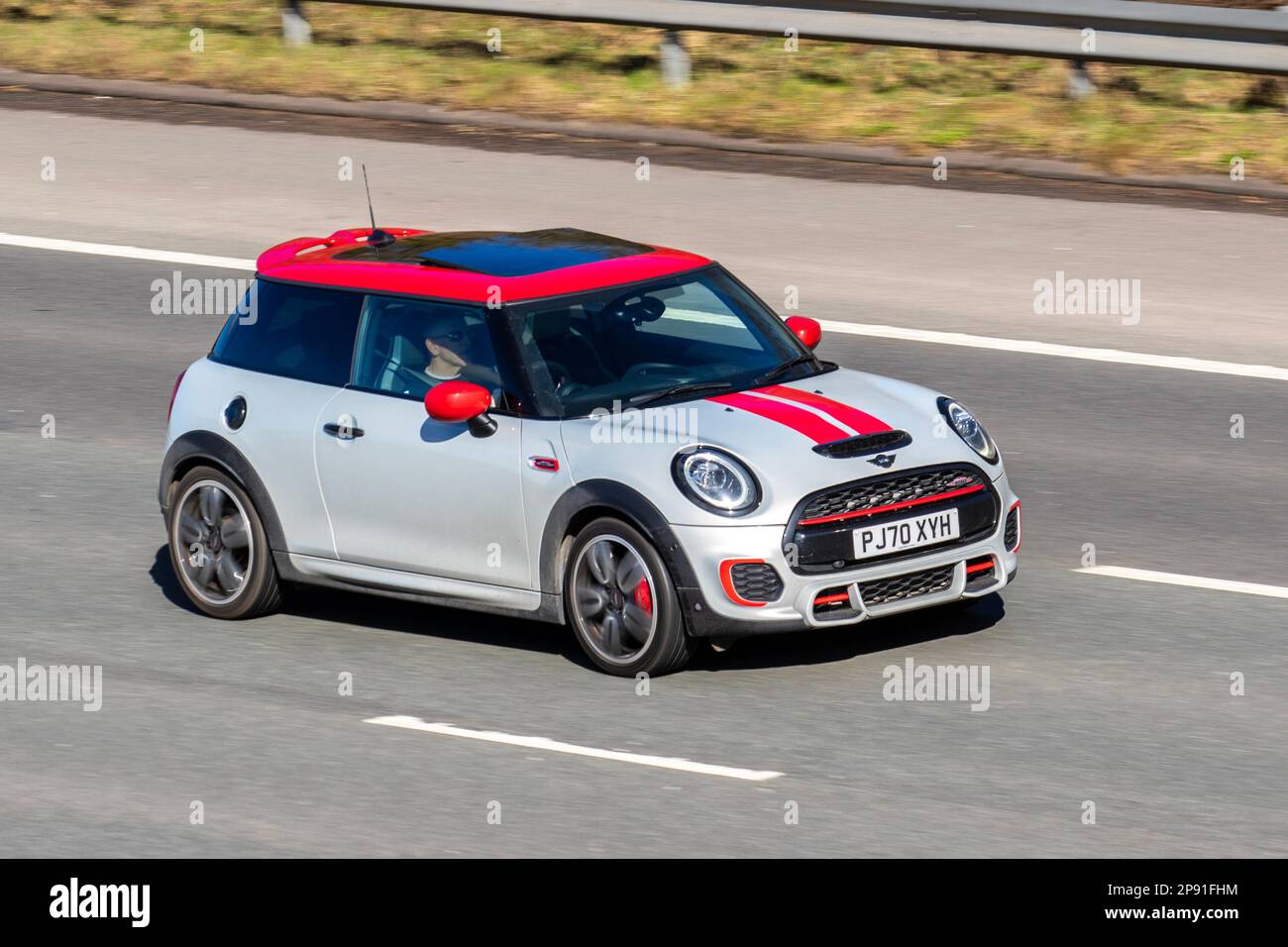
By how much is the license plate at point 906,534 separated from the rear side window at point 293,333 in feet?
7.43

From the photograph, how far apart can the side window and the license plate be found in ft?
5.02

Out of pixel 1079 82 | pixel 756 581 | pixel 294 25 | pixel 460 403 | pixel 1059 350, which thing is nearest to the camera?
pixel 756 581

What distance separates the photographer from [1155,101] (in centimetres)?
Result: 1822

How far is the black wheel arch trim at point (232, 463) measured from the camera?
977cm

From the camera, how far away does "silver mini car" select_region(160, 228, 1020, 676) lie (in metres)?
8.70

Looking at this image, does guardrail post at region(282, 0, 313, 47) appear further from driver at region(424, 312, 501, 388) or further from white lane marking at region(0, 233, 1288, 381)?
driver at region(424, 312, 501, 388)

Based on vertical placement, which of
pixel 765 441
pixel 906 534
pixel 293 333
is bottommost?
pixel 906 534

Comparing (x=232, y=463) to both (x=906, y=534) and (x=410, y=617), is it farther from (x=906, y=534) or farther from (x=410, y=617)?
(x=906, y=534)

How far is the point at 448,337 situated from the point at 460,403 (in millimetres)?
501

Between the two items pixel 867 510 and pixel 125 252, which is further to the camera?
pixel 125 252

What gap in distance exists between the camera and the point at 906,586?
8.89 m
